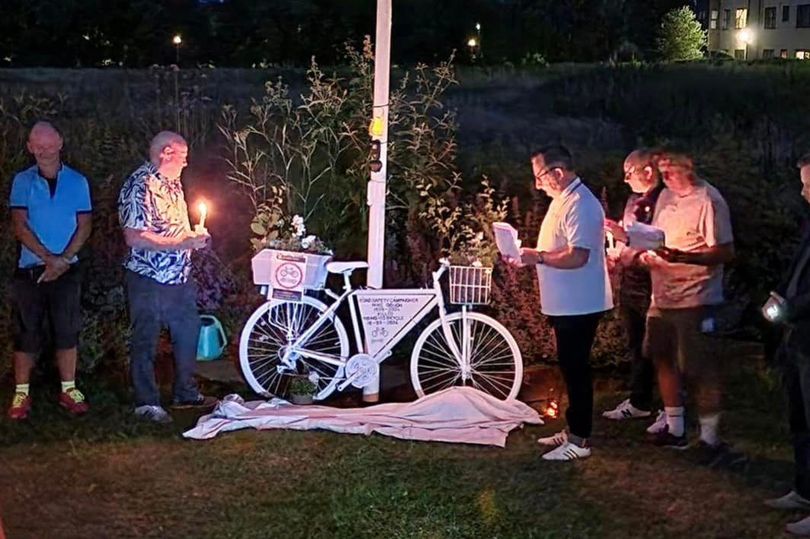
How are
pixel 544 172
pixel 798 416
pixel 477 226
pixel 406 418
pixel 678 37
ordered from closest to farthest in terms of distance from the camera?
pixel 798 416 < pixel 544 172 < pixel 406 418 < pixel 477 226 < pixel 678 37

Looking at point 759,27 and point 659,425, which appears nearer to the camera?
point 659,425

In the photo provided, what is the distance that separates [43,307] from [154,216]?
90 centimetres

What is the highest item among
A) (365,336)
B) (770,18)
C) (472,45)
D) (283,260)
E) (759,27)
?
(770,18)

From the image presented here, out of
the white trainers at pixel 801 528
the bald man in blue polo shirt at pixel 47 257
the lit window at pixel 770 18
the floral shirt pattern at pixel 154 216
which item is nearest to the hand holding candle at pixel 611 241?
the white trainers at pixel 801 528

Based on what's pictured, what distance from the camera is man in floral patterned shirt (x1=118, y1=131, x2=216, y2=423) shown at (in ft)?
20.5

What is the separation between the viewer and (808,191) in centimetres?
491

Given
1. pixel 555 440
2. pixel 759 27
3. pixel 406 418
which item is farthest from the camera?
pixel 759 27

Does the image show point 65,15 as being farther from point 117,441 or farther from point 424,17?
point 117,441

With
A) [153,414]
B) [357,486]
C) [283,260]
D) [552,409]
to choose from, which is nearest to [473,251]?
[552,409]

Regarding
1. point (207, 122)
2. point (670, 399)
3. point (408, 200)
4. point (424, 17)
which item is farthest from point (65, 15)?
point (670, 399)

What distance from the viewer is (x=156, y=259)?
20.7ft

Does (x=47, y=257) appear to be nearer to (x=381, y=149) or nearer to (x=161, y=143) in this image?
(x=161, y=143)

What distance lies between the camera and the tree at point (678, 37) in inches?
1227

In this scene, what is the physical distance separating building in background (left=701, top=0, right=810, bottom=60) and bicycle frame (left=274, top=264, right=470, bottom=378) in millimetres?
36893
